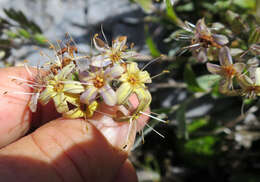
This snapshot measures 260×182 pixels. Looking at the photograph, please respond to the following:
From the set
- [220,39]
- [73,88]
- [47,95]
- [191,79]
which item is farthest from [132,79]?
[191,79]

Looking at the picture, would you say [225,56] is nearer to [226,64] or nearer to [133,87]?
[226,64]

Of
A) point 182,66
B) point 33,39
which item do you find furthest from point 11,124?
point 182,66

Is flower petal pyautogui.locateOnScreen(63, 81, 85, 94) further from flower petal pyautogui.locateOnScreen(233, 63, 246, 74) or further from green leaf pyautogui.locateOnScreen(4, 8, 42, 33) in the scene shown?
green leaf pyautogui.locateOnScreen(4, 8, 42, 33)

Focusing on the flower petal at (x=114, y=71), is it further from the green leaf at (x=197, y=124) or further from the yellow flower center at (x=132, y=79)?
the green leaf at (x=197, y=124)

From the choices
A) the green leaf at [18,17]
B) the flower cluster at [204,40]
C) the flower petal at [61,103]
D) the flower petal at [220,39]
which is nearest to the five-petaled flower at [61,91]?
the flower petal at [61,103]

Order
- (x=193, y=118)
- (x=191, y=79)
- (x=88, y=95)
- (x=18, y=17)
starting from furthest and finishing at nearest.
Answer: (x=193, y=118) → (x=18, y=17) → (x=191, y=79) → (x=88, y=95)

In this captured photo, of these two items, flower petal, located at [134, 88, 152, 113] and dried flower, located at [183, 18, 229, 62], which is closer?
flower petal, located at [134, 88, 152, 113]

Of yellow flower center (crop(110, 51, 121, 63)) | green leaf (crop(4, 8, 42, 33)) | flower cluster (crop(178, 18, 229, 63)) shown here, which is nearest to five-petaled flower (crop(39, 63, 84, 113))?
yellow flower center (crop(110, 51, 121, 63))
